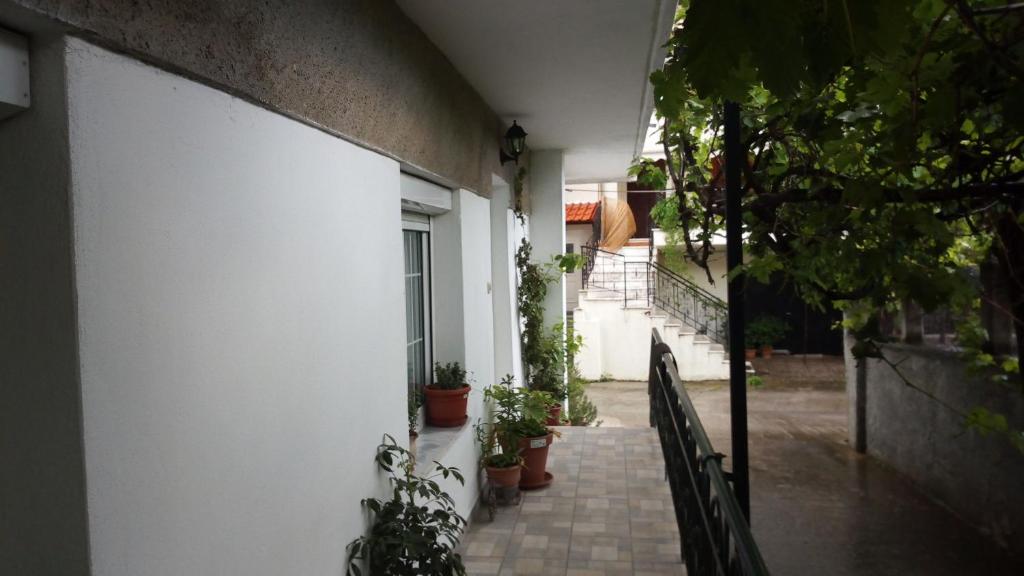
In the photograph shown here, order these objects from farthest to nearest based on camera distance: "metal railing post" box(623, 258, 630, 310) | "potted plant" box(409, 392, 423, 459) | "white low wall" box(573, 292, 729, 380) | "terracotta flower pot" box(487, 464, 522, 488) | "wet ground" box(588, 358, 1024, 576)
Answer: "metal railing post" box(623, 258, 630, 310) < "white low wall" box(573, 292, 729, 380) < "wet ground" box(588, 358, 1024, 576) < "terracotta flower pot" box(487, 464, 522, 488) < "potted plant" box(409, 392, 423, 459)

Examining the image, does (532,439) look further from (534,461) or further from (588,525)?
(588,525)

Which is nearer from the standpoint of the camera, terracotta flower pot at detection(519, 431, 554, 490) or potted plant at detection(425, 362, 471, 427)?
potted plant at detection(425, 362, 471, 427)

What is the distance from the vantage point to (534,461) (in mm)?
5363

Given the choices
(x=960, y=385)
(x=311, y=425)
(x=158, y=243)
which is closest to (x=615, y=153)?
(x=960, y=385)

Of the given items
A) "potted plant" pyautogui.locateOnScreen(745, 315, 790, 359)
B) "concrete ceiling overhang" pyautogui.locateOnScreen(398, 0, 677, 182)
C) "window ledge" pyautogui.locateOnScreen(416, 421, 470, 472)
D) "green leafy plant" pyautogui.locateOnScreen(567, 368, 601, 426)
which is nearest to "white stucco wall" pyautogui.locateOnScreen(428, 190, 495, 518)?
"window ledge" pyautogui.locateOnScreen(416, 421, 470, 472)

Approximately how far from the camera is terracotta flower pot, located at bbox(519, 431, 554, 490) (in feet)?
17.3

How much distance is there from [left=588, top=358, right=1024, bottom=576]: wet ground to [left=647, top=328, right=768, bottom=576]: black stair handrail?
7.97 feet

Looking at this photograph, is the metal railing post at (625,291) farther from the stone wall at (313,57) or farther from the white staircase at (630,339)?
the stone wall at (313,57)

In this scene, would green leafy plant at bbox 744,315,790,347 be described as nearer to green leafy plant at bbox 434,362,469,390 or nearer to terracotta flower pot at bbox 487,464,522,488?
terracotta flower pot at bbox 487,464,522,488

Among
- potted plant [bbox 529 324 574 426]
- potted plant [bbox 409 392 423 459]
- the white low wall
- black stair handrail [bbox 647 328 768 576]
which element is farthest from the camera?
the white low wall

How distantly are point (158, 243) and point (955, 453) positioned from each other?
23.9 ft

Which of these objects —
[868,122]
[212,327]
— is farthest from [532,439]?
[212,327]

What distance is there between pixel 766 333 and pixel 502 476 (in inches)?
506

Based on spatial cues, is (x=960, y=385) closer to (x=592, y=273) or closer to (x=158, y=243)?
(x=158, y=243)
